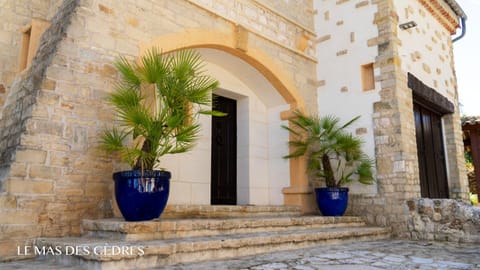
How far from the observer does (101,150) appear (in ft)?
12.6

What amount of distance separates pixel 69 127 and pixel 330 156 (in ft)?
14.2

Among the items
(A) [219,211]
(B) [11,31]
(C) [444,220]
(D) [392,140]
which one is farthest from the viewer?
(D) [392,140]

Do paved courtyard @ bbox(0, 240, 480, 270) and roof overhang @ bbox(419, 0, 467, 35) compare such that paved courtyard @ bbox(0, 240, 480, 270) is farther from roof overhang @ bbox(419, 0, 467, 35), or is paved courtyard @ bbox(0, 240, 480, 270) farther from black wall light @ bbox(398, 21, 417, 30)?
roof overhang @ bbox(419, 0, 467, 35)

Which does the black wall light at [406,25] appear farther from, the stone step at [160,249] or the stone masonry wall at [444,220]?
the stone step at [160,249]

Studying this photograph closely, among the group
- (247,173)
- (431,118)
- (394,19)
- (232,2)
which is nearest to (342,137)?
(247,173)

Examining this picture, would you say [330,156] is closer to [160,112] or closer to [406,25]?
[406,25]

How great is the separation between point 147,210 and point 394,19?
5.24 meters

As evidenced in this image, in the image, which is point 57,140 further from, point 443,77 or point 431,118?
point 443,77

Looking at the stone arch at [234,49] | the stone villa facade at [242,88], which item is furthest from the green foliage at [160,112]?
the stone arch at [234,49]

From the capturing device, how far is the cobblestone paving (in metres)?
3.03

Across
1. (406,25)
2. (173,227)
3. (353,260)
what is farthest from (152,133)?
(406,25)

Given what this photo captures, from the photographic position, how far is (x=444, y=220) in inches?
213

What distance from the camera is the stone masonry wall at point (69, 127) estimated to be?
327cm

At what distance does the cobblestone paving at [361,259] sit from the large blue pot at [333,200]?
1100 mm
